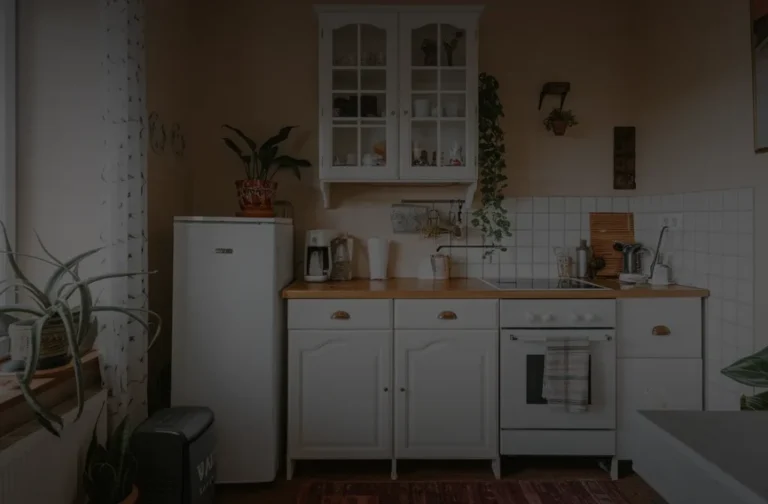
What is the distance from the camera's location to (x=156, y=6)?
2.30 meters

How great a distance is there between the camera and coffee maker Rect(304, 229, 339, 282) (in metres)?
2.55

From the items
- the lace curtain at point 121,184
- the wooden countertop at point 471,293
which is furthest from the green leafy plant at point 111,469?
the wooden countertop at point 471,293

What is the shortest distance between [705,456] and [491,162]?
7.79 feet


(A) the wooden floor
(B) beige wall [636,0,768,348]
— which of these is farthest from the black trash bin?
(B) beige wall [636,0,768,348]

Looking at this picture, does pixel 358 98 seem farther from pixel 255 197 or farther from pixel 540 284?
pixel 540 284

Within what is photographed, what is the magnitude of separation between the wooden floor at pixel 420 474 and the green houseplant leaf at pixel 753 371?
162cm

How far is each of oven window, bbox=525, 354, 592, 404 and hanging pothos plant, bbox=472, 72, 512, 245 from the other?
0.76 metres

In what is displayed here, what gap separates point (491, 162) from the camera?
106 inches

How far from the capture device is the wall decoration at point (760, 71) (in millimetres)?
1842

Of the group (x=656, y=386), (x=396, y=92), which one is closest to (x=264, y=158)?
(x=396, y=92)

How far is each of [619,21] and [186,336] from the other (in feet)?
9.40

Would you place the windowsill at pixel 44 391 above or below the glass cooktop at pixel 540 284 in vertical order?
below

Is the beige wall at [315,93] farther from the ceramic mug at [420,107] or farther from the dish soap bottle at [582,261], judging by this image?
the ceramic mug at [420,107]

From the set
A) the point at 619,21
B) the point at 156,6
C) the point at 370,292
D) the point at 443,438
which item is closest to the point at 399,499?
the point at 443,438
